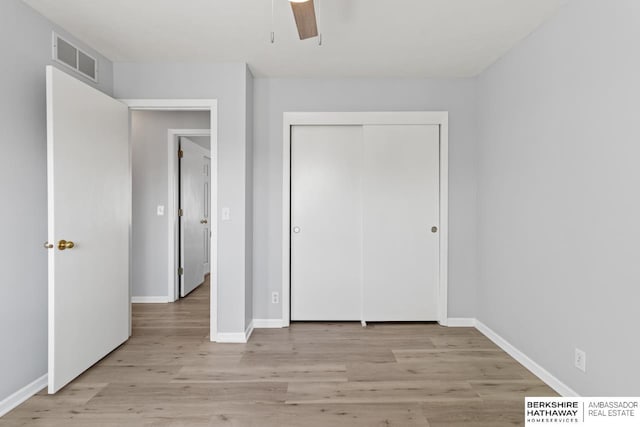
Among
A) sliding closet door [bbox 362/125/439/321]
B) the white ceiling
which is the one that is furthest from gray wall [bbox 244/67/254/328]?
sliding closet door [bbox 362/125/439/321]

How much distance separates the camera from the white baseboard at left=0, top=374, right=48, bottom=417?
6.27 feet

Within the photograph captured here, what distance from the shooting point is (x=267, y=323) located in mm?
3291

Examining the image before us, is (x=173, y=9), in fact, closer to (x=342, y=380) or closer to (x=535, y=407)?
(x=342, y=380)

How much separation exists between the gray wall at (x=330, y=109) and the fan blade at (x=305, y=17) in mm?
1407

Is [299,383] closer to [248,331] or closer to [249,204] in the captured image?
[248,331]

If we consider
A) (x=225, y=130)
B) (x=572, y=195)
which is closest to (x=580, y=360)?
(x=572, y=195)

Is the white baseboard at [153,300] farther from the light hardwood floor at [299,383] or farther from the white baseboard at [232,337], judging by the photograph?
the white baseboard at [232,337]

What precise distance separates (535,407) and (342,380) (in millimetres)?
1146

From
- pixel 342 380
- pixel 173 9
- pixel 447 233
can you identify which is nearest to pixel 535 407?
pixel 342 380

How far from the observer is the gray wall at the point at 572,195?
1668 mm

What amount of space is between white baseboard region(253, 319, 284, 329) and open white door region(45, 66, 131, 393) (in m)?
1.13

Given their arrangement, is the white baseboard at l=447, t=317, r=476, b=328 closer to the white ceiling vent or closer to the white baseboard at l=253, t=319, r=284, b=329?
the white baseboard at l=253, t=319, r=284, b=329

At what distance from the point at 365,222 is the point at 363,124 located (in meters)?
0.97

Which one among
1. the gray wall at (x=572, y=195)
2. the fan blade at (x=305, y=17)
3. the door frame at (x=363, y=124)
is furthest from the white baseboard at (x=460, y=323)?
the fan blade at (x=305, y=17)
